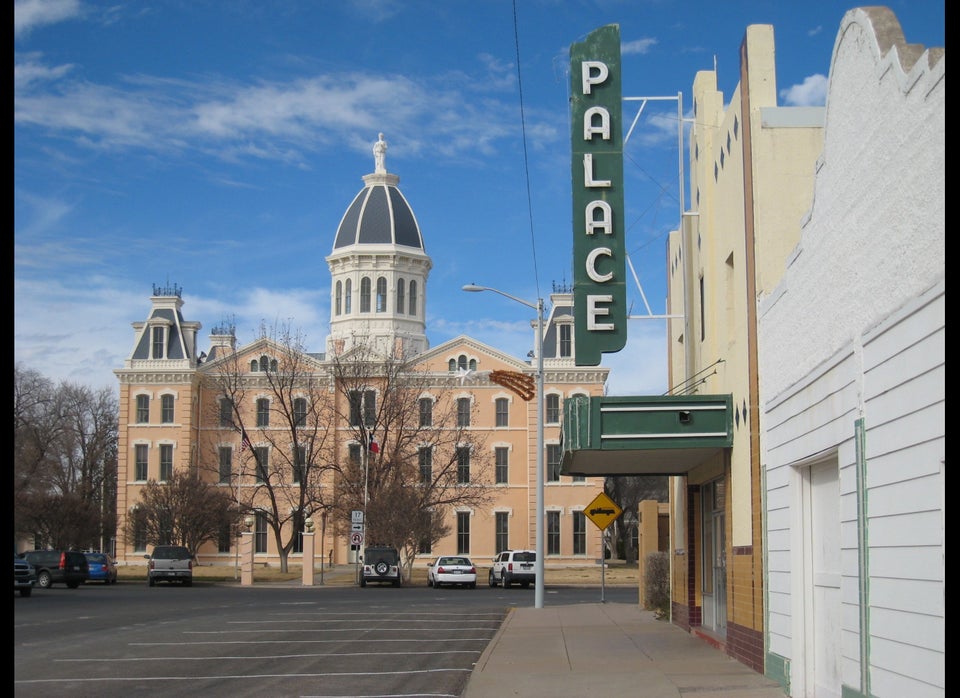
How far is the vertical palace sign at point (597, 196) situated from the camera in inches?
710

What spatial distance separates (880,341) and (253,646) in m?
13.5

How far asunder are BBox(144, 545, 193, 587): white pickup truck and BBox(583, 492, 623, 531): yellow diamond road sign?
2402 centimetres

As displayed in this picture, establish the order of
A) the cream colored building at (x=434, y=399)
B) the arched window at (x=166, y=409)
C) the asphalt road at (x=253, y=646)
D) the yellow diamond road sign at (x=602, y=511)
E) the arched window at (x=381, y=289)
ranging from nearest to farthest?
the asphalt road at (x=253, y=646) → the yellow diamond road sign at (x=602, y=511) → the cream colored building at (x=434, y=399) → the arched window at (x=166, y=409) → the arched window at (x=381, y=289)

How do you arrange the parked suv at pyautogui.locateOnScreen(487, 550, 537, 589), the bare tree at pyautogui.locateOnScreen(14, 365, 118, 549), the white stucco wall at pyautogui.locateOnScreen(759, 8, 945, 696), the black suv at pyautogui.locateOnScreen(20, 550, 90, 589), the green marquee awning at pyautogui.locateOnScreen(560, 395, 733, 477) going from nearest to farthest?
the bare tree at pyautogui.locateOnScreen(14, 365, 118, 549) < the white stucco wall at pyautogui.locateOnScreen(759, 8, 945, 696) < the green marquee awning at pyautogui.locateOnScreen(560, 395, 733, 477) < the black suv at pyautogui.locateOnScreen(20, 550, 90, 589) < the parked suv at pyautogui.locateOnScreen(487, 550, 537, 589)

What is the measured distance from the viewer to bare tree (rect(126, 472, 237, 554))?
192ft

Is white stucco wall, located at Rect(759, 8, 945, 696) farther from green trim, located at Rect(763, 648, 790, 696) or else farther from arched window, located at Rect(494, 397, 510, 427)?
arched window, located at Rect(494, 397, 510, 427)

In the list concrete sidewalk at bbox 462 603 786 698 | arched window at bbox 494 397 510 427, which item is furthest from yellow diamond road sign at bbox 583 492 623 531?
arched window at bbox 494 397 510 427

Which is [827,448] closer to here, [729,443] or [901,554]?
[901,554]

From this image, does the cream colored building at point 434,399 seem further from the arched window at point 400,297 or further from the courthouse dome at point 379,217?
the courthouse dome at point 379,217

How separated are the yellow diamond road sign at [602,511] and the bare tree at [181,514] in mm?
32460

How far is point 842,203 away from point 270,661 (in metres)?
10.9

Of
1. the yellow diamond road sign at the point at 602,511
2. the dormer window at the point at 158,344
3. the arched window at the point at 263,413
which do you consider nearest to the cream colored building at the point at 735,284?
the yellow diamond road sign at the point at 602,511

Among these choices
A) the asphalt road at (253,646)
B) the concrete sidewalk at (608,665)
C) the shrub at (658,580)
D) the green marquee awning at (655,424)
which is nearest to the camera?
the asphalt road at (253,646)

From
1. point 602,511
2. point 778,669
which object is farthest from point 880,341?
point 602,511
